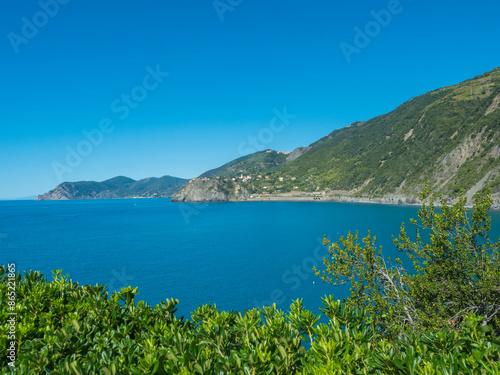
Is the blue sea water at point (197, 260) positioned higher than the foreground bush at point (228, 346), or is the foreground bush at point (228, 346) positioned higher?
the foreground bush at point (228, 346)

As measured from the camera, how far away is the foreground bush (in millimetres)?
5562

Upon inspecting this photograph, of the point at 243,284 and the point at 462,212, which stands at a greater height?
the point at 462,212

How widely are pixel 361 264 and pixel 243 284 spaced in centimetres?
3040

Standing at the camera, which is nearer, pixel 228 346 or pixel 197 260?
pixel 228 346

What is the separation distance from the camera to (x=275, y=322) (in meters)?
8.24

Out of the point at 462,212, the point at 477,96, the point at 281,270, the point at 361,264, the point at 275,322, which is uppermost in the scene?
the point at 477,96

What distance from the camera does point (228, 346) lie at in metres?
7.48

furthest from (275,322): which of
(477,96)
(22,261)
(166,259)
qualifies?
Result: (477,96)

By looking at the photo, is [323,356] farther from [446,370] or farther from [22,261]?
[22,261]

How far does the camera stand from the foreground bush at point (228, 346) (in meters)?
5.56

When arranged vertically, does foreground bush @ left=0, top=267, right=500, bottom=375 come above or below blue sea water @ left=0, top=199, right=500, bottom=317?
above

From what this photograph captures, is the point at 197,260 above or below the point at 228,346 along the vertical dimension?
below

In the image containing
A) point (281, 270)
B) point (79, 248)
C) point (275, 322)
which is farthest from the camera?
point (79, 248)

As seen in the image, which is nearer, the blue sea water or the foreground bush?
the foreground bush
